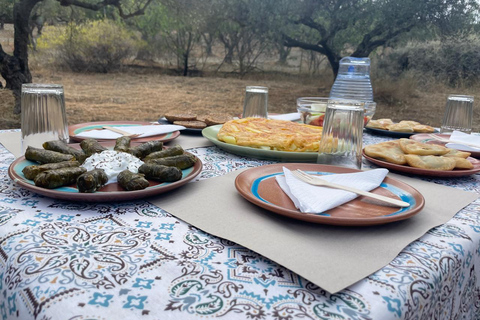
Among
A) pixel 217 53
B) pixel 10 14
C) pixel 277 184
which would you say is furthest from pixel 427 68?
pixel 277 184

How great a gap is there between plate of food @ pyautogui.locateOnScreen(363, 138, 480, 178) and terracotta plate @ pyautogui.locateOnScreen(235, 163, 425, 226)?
0.66 ft

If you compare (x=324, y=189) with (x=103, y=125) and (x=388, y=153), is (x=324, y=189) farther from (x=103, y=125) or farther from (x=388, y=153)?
(x=103, y=125)

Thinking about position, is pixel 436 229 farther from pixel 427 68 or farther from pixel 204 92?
pixel 427 68

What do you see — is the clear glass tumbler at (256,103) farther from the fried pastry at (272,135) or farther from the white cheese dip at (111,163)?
the white cheese dip at (111,163)

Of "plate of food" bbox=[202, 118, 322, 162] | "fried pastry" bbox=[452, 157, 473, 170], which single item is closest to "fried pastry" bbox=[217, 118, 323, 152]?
"plate of food" bbox=[202, 118, 322, 162]

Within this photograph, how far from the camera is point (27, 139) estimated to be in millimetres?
895

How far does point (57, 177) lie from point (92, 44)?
23.5ft

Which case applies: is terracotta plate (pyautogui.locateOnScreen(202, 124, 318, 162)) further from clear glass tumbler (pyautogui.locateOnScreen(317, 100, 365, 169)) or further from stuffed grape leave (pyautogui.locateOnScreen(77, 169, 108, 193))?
stuffed grape leave (pyautogui.locateOnScreen(77, 169, 108, 193))

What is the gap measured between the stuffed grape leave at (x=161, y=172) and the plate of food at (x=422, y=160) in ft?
1.77

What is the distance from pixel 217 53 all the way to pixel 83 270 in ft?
26.8

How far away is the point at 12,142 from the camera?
1038mm

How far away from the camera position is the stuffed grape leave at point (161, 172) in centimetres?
67

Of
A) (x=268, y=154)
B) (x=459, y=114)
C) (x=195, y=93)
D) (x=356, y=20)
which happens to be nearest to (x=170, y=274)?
(x=268, y=154)

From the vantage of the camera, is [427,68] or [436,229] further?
[427,68]
